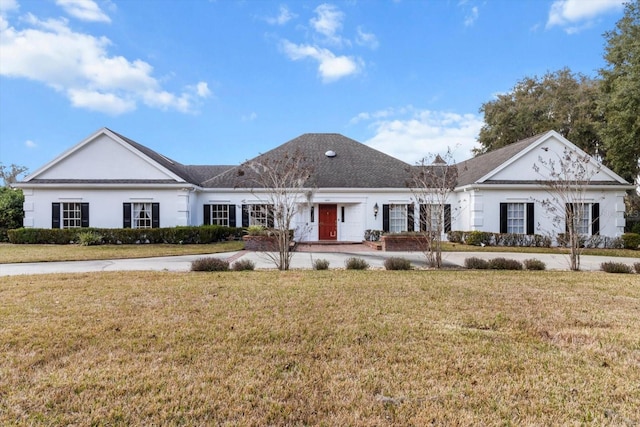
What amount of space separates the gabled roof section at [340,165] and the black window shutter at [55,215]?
7.81 meters

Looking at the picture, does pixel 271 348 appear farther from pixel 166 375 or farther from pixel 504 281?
pixel 504 281

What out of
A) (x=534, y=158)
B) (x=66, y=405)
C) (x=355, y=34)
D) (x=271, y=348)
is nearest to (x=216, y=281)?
(x=271, y=348)

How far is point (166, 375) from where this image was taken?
131 inches

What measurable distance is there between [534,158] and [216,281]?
61.6 ft

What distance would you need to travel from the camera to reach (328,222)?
20422 mm

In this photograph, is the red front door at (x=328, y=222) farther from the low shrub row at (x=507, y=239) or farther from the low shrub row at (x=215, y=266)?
the low shrub row at (x=215, y=266)

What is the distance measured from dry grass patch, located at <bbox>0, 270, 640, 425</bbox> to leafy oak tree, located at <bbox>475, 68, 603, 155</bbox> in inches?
1125

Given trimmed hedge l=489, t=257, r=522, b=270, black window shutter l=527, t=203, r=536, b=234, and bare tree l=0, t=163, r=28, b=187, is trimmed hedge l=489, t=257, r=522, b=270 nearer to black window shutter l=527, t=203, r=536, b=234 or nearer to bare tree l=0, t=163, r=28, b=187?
black window shutter l=527, t=203, r=536, b=234

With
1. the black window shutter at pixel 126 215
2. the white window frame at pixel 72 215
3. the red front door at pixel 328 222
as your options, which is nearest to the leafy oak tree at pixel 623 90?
the red front door at pixel 328 222

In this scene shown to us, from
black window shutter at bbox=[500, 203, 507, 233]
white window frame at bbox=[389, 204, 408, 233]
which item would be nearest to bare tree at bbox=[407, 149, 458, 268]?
white window frame at bbox=[389, 204, 408, 233]

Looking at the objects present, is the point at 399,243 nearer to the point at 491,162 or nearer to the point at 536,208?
the point at 536,208

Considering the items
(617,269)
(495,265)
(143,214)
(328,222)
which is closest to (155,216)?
Result: (143,214)

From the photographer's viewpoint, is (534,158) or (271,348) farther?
(534,158)

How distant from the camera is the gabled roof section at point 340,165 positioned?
65.7 ft
